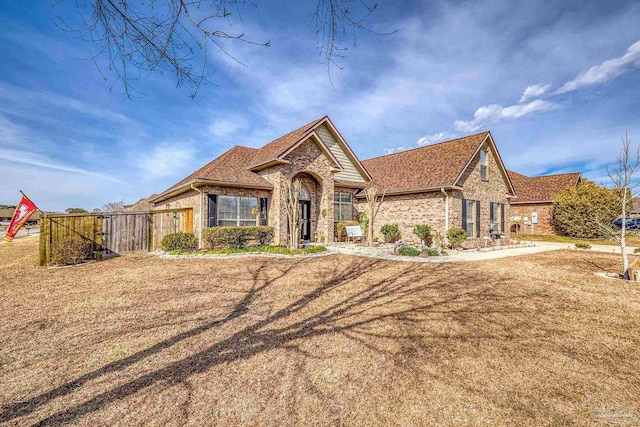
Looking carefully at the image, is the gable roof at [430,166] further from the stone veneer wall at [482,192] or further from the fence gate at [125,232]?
the fence gate at [125,232]

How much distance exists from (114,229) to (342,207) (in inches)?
479

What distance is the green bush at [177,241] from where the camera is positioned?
1298 cm

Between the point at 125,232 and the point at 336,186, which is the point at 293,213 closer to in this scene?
the point at 336,186

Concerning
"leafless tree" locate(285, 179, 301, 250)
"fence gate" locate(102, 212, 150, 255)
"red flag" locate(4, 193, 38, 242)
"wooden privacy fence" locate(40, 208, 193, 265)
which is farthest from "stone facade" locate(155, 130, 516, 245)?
"red flag" locate(4, 193, 38, 242)

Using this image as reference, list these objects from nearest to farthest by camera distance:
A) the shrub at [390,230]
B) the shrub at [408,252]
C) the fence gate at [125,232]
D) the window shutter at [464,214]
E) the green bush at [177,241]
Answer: the shrub at [408,252] < the fence gate at [125,232] < the green bush at [177,241] < the window shutter at [464,214] < the shrub at [390,230]

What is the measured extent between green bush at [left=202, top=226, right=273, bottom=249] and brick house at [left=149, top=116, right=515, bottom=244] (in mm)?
743

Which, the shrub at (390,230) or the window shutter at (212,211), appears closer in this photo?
the window shutter at (212,211)

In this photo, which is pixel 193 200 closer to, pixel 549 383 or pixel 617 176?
pixel 549 383

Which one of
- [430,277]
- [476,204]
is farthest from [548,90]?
[430,277]

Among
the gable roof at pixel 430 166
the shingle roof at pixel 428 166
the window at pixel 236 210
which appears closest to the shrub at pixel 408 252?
the gable roof at pixel 430 166

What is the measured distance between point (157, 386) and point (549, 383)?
425 centimetres

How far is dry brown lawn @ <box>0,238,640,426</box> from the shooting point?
8.67 ft

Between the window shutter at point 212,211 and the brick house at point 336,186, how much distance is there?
0.05 m

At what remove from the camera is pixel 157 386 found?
2.98m
